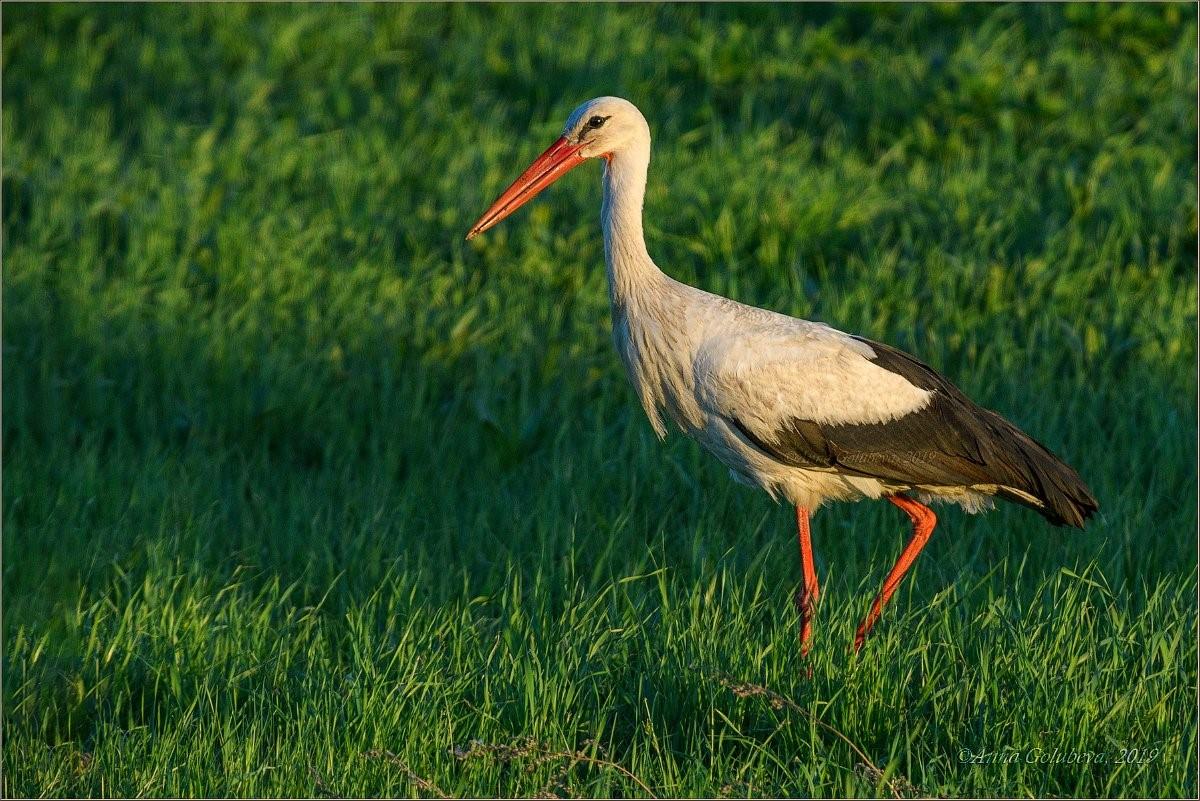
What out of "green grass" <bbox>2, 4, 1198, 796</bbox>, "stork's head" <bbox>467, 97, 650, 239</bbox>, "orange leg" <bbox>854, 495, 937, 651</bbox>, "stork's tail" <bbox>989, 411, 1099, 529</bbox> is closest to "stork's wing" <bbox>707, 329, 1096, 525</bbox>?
"stork's tail" <bbox>989, 411, 1099, 529</bbox>

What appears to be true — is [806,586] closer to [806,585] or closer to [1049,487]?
[806,585]

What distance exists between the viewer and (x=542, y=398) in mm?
6105

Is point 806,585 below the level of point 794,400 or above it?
below

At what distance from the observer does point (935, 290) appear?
21.9ft

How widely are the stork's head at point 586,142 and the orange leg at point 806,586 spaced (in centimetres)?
128

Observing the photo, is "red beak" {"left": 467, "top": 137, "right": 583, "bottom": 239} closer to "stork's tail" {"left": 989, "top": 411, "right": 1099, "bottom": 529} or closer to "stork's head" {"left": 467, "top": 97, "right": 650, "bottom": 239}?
"stork's head" {"left": 467, "top": 97, "right": 650, "bottom": 239}

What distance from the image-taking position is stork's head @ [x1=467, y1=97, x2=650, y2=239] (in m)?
4.76

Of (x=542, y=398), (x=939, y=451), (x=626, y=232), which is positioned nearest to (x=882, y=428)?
(x=939, y=451)

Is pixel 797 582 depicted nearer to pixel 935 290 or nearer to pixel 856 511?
pixel 856 511

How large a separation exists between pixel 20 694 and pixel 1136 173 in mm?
5736

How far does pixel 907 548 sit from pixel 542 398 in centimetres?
186

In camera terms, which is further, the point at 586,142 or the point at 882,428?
the point at 586,142

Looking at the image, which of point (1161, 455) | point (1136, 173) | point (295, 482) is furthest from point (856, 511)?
point (1136, 173)

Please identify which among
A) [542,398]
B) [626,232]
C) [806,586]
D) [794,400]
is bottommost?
[806,586]
